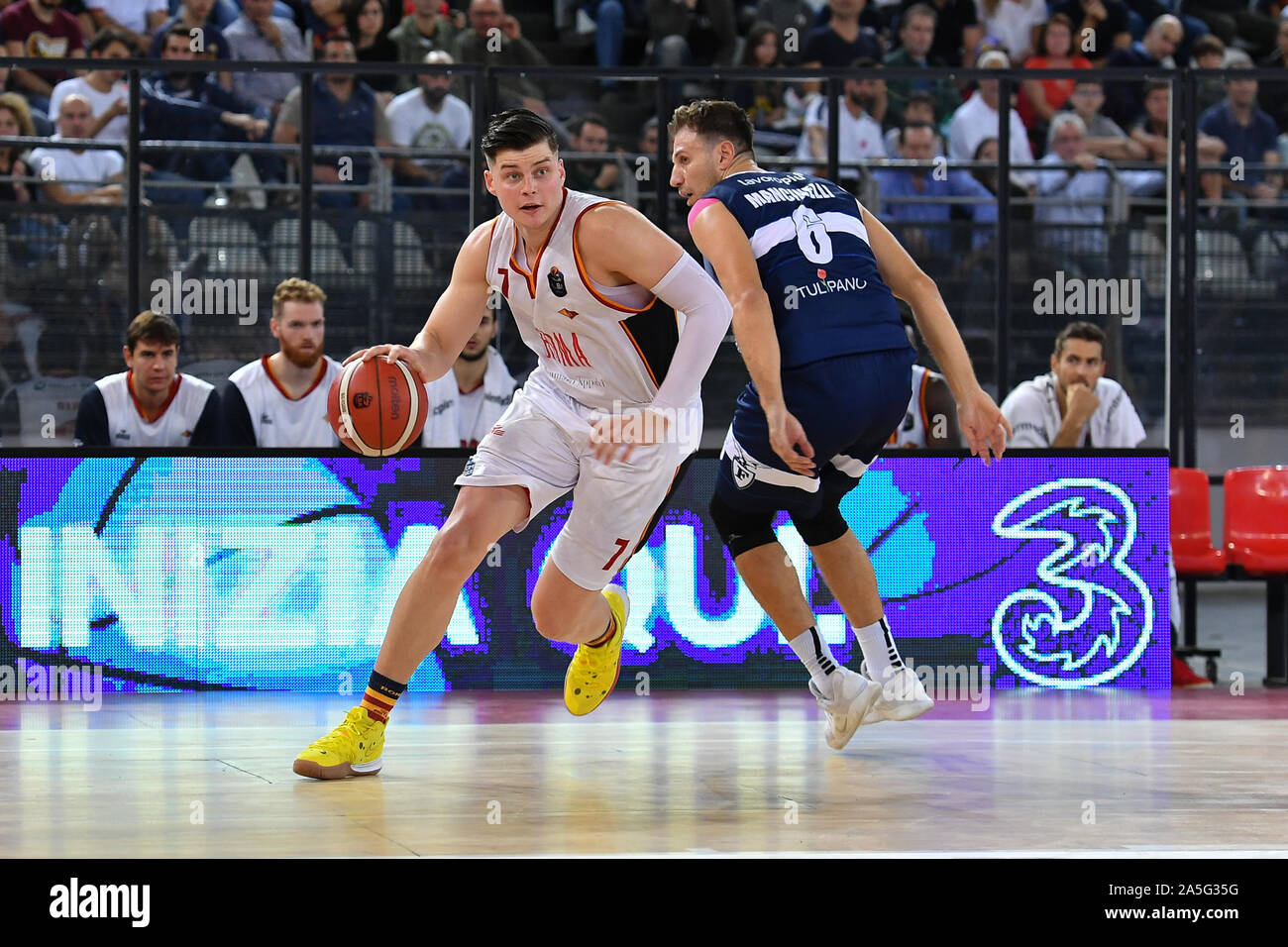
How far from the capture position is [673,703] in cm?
737

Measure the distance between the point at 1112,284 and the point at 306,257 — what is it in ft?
13.6

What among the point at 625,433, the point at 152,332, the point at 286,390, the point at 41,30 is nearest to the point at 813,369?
the point at 625,433

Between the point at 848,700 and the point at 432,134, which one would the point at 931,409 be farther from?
the point at 848,700

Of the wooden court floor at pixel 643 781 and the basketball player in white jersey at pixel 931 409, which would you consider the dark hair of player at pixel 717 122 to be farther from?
the basketball player in white jersey at pixel 931 409

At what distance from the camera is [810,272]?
212 inches

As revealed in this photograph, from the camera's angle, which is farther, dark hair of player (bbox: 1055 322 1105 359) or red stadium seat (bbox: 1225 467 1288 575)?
red stadium seat (bbox: 1225 467 1288 575)

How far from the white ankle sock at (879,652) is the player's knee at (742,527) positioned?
436mm

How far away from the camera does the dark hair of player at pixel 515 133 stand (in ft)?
16.2

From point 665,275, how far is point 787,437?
23.8 inches

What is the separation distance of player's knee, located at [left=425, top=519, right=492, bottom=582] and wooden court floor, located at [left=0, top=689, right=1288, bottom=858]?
615 mm

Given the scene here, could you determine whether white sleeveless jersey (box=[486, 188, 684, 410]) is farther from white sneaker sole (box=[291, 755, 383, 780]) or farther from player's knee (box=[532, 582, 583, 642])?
white sneaker sole (box=[291, 755, 383, 780])

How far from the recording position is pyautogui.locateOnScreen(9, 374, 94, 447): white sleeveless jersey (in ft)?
27.1

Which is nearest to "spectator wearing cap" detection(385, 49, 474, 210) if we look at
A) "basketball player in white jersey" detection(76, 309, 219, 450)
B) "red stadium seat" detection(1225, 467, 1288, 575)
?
"basketball player in white jersey" detection(76, 309, 219, 450)

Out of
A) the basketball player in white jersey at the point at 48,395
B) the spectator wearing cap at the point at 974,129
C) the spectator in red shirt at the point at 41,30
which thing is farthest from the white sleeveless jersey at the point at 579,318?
the spectator in red shirt at the point at 41,30
